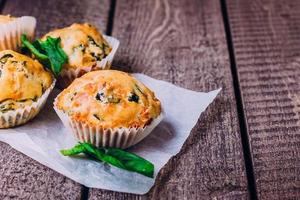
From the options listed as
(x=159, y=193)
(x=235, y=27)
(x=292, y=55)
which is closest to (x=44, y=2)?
(x=235, y=27)

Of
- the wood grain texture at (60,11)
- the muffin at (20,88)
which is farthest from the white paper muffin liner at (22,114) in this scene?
the wood grain texture at (60,11)

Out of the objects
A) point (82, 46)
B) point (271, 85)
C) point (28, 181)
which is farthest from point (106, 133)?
point (271, 85)

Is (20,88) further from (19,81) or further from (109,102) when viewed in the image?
(109,102)

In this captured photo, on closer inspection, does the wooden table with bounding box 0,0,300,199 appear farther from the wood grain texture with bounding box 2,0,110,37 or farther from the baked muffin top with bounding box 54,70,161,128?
the baked muffin top with bounding box 54,70,161,128

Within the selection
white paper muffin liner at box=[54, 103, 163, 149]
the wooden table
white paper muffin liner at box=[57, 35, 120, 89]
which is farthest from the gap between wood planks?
white paper muffin liner at box=[57, 35, 120, 89]

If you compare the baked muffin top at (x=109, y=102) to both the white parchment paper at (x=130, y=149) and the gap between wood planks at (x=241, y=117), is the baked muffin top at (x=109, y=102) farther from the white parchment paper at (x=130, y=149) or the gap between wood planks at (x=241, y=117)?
the gap between wood planks at (x=241, y=117)
